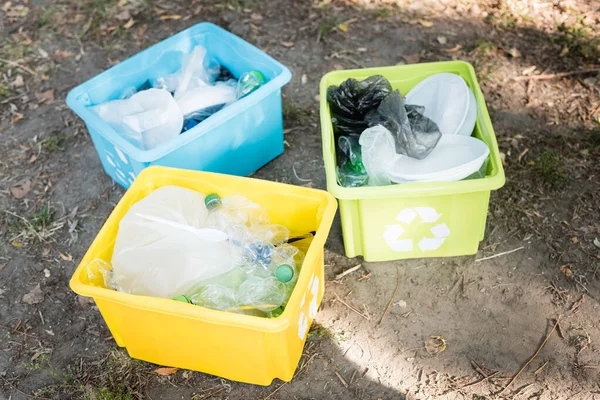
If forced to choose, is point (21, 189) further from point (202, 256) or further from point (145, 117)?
point (202, 256)

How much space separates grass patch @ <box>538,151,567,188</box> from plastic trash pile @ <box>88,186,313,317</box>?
116cm

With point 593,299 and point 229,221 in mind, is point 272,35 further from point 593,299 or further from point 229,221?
point 593,299

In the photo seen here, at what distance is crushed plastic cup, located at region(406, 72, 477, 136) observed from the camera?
226cm

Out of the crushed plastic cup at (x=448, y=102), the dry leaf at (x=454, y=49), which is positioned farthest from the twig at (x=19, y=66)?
the dry leaf at (x=454, y=49)

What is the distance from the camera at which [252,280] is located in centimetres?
191

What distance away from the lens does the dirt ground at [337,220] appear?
2018mm

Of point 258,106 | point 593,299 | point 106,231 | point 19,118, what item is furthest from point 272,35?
point 593,299

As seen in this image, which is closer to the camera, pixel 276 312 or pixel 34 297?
pixel 276 312

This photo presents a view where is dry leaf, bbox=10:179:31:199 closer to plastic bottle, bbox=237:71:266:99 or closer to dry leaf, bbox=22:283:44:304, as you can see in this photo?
dry leaf, bbox=22:283:44:304

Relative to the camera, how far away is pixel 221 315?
1.66m

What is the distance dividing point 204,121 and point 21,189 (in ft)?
3.19

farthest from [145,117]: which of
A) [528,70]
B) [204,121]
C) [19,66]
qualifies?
[528,70]

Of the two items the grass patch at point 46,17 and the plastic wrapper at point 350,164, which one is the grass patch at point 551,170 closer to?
the plastic wrapper at point 350,164

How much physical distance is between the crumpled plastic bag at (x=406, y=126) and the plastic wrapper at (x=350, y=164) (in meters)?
0.10
